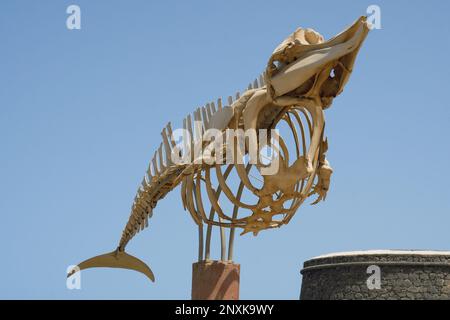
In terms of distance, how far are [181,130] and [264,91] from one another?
2276mm

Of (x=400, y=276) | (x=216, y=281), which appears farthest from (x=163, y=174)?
(x=400, y=276)

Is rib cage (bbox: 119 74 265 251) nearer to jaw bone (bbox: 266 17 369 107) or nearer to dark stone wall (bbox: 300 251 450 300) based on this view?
jaw bone (bbox: 266 17 369 107)

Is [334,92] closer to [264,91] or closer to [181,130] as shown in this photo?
[264,91]

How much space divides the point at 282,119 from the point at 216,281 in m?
2.67

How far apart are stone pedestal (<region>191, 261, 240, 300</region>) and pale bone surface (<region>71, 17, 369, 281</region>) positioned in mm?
220

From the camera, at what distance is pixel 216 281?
13.3 m

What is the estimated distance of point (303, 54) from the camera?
12.0 meters

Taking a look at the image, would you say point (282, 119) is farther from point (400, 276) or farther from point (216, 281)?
point (400, 276)

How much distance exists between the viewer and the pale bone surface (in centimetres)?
1191

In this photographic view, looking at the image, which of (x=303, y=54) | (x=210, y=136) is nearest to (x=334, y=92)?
(x=303, y=54)

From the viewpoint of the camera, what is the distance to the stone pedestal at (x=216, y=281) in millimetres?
13297

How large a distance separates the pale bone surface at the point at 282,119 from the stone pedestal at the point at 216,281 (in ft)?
0.72
